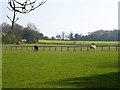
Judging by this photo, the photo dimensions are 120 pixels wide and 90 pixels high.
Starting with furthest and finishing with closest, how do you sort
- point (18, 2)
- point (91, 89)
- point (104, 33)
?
point (104, 33) → point (91, 89) → point (18, 2)

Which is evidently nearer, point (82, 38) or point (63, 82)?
point (63, 82)

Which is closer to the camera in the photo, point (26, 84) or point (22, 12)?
point (22, 12)

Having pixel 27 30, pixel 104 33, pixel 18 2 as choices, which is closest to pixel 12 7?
pixel 18 2

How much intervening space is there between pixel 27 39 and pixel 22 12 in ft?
328

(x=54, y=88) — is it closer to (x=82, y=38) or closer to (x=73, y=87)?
(x=73, y=87)

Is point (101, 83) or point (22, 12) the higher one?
point (22, 12)

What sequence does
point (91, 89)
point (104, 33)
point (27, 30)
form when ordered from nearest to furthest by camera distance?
point (91, 89)
point (27, 30)
point (104, 33)

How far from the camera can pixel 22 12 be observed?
17.6ft

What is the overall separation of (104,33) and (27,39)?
4404 cm

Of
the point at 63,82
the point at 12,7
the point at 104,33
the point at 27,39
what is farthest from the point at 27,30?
the point at 12,7

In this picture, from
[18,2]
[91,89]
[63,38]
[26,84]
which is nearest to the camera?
[18,2]

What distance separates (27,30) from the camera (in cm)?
10281

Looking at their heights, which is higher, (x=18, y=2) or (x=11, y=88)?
(x=18, y=2)

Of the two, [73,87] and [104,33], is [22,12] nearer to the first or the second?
[73,87]
